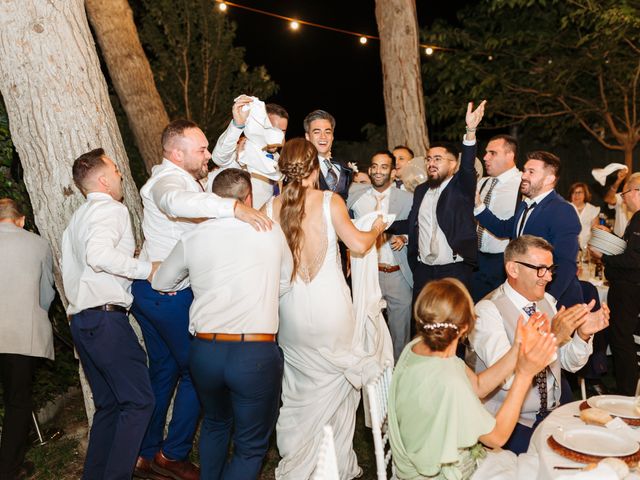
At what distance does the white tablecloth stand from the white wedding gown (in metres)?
0.97

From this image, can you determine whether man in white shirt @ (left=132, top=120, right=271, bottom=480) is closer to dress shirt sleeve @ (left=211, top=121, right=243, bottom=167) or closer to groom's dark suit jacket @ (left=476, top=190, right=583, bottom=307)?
dress shirt sleeve @ (left=211, top=121, right=243, bottom=167)

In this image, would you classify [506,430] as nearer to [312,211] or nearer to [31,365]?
[312,211]

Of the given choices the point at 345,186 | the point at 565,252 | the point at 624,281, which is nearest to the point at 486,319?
the point at 565,252

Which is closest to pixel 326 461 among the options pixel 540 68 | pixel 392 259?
pixel 392 259

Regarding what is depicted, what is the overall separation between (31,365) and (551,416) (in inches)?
102

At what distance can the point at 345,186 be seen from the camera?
3992 millimetres

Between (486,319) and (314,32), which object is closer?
(486,319)

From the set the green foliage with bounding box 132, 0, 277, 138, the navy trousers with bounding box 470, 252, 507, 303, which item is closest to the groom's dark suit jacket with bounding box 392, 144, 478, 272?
the navy trousers with bounding box 470, 252, 507, 303

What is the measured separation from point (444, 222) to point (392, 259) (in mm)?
662

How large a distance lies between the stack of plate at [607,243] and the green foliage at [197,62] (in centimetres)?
663

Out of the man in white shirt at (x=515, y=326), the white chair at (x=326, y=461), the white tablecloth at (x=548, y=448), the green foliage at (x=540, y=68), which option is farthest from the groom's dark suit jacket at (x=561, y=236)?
the green foliage at (x=540, y=68)

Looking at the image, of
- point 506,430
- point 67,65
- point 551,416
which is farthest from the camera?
point 67,65

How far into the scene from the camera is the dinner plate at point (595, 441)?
1908 mm

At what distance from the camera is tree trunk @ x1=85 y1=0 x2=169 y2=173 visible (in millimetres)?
6430
